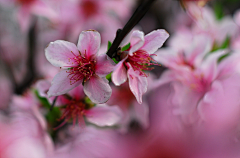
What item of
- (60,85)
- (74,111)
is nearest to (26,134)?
(74,111)

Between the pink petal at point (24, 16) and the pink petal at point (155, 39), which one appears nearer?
the pink petal at point (155, 39)

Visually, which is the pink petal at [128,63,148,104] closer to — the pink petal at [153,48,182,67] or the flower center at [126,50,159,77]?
the flower center at [126,50,159,77]

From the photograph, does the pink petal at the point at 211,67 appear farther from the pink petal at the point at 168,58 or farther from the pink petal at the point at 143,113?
the pink petal at the point at 143,113

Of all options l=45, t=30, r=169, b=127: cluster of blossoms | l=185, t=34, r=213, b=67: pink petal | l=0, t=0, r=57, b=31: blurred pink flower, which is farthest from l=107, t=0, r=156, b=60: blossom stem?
l=0, t=0, r=57, b=31: blurred pink flower

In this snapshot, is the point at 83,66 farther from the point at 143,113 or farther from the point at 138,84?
the point at 143,113

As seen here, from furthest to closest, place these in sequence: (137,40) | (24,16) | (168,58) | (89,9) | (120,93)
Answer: (89,9) → (24,16) → (120,93) → (168,58) → (137,40)

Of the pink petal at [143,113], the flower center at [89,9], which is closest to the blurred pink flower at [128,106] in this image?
the pink petal at [143,113]
